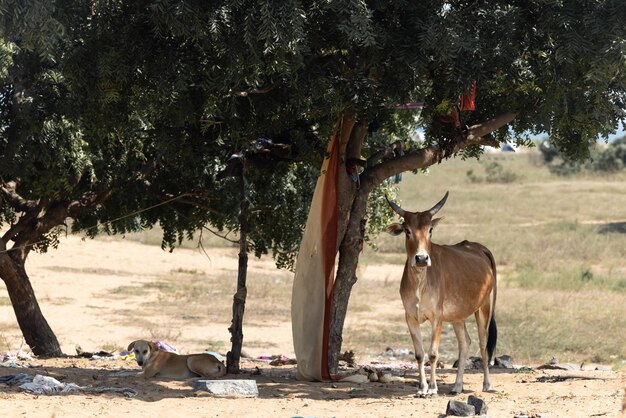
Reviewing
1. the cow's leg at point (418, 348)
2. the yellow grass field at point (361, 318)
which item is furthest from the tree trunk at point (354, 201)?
the cow's leg at point (418, 348)

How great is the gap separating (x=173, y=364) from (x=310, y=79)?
3853mm

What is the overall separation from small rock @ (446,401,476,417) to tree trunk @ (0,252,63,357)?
7.67 metres

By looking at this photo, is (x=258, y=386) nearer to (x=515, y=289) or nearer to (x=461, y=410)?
(x=461, y=410)

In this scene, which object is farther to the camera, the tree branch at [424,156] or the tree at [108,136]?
the tree branch at [424,156]

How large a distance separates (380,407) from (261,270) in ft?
70.7

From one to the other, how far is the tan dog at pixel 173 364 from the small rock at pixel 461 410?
3.48 metres

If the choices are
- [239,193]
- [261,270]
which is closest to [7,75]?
[239,193]

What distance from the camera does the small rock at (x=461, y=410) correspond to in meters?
9.88

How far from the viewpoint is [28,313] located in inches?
623

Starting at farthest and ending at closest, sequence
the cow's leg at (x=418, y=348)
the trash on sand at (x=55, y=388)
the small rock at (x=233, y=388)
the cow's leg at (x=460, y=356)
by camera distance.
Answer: the cow's leg at (x=460, y=356) → the cow's leg at (x=418, y=348) → the small rock at (x=233, y=388) → the trash on sand at (x=55, y=388)

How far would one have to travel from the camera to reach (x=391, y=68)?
36.7 feet

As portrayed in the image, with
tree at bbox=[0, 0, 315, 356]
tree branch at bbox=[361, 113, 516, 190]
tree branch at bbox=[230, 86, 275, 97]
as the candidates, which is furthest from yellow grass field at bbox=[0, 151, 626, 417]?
tree branch at bbox=[230, 86, 275, 97]

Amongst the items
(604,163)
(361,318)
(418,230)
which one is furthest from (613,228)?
(418,230)

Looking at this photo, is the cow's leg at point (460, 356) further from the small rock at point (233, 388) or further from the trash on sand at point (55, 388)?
the trash on sand at point (55, 388)
